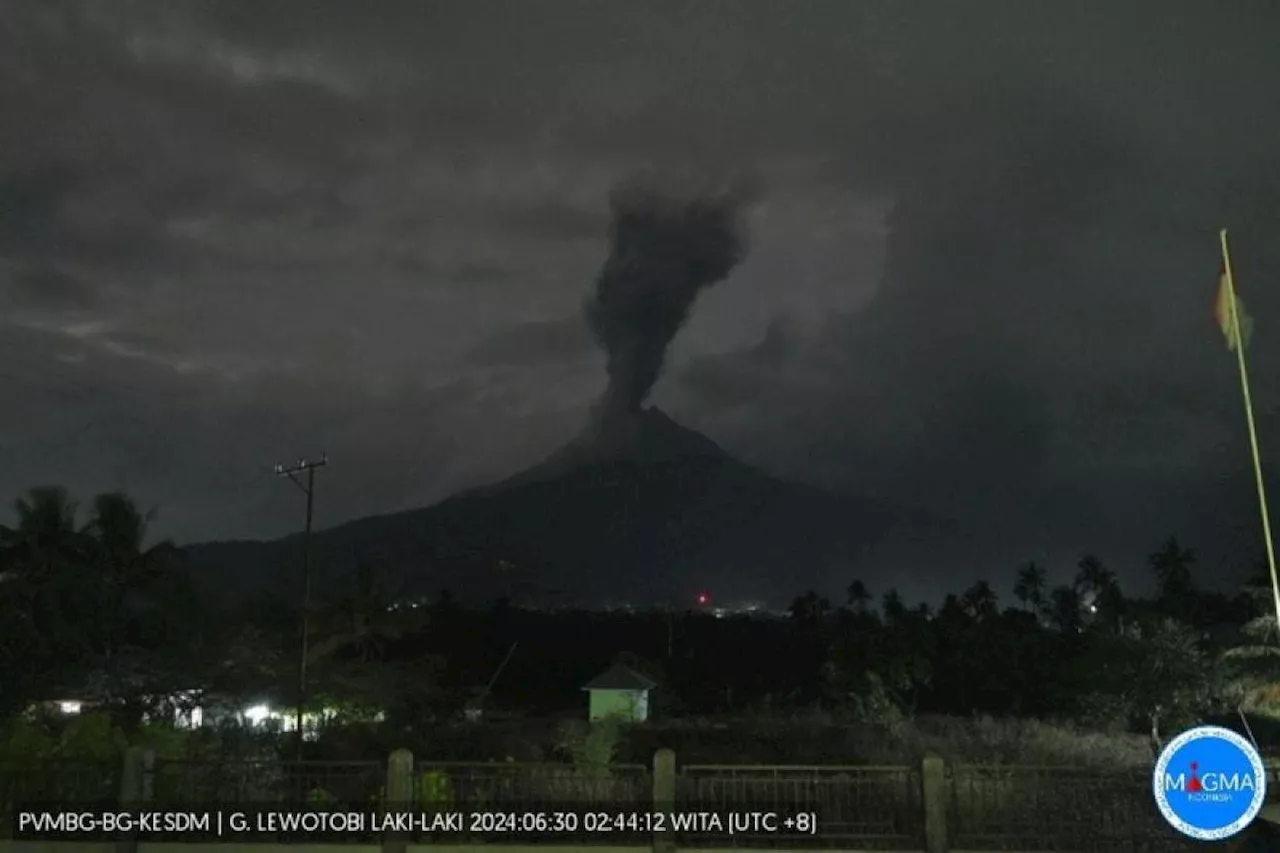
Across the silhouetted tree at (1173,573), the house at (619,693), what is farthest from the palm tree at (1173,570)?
the house at (619,693)

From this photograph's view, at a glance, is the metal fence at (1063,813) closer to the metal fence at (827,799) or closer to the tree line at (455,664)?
the metal fence at (827,799)

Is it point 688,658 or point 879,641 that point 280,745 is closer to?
point 879,641

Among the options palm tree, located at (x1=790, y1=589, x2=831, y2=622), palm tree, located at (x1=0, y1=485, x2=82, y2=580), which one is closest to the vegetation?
palm tree, located at (x1=0, y1=485, x2=82, y2=580)

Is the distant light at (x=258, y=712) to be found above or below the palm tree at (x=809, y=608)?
below

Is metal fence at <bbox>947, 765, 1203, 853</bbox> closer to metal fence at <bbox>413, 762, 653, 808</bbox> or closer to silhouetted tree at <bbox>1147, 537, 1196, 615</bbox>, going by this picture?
metal fence at <bbox>413, 762, 653, 808</bbox>

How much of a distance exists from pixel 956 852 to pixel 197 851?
866 cm

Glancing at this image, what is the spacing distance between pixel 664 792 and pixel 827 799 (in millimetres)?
1939

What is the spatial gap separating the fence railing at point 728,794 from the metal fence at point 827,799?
0.04ft

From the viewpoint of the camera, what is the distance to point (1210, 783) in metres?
9.81

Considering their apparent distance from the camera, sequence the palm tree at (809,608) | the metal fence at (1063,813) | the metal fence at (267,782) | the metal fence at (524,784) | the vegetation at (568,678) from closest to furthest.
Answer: the metal fence at (1063,813) → the metal fence at (524,784) → the metal fence at (267,782) → the vegetation at (568,678) → the palm tree at (809,608)

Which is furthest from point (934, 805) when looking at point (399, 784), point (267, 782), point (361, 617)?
point (361, 617)

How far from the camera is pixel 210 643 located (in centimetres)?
3206

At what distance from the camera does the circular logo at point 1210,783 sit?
9.71 metres

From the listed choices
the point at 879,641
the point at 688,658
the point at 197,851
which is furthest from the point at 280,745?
the point at 688,658
